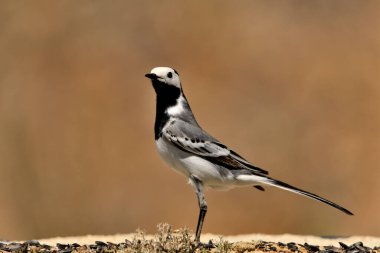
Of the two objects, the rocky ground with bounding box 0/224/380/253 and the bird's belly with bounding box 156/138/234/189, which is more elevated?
the bird's belly with bounding box 156/138/234/189

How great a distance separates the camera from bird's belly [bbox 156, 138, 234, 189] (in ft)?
29.9

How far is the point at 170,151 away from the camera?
29.9ft

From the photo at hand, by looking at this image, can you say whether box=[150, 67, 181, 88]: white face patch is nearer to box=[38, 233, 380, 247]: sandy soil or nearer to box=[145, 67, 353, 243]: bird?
box=[145, 67, 353, 243]: bird

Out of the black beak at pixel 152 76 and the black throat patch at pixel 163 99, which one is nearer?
the black beak at pixel 152 76

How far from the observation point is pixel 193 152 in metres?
9.14

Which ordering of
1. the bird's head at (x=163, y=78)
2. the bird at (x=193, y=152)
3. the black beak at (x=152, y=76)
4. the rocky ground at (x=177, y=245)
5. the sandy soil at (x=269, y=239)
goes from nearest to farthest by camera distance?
the rocky ground at (x=177, y=245)
the bird at (x=193, y=152)
the black beak at (x=152, y=76)
the bird's head at (x=163, y=78)
the sandy soil at (x=269, y=239)

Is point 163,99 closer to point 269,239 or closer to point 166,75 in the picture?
point 166,75

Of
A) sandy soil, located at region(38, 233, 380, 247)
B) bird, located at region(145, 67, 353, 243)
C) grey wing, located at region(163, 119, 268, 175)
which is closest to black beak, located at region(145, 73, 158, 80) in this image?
bird, located at region(145, 67, 353, 243)

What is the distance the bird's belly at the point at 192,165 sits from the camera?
910 cm

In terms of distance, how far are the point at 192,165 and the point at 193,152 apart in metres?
0.16

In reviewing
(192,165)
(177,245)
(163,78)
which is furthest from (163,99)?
(177,245)

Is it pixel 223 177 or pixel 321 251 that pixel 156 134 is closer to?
pixel 223 177

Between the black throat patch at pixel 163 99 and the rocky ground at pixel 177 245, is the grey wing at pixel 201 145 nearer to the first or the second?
the black throat patch at pixel 163 99

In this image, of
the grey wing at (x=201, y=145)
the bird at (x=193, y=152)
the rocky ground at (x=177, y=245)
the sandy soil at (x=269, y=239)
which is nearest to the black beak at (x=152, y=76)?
the bird at (x=193, y=152)
